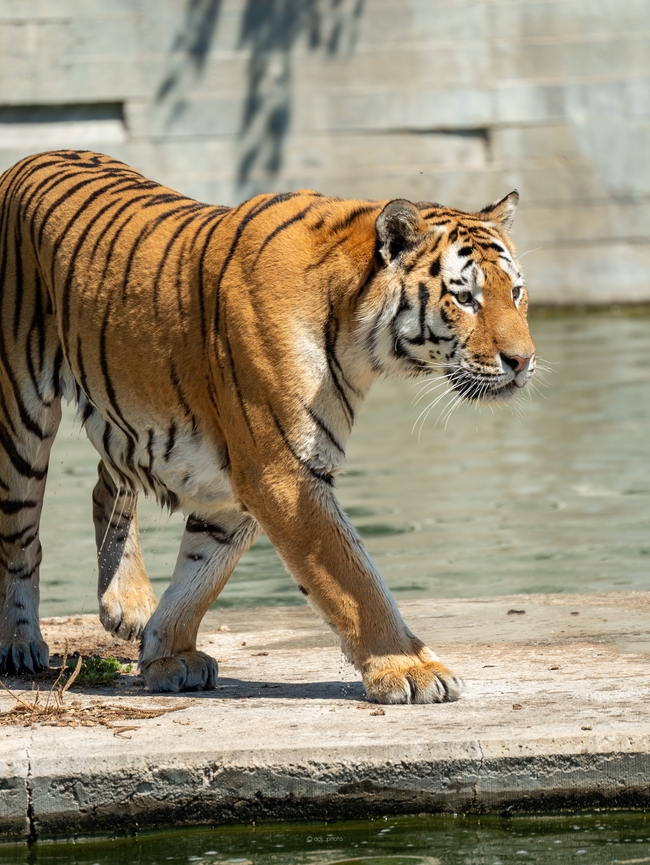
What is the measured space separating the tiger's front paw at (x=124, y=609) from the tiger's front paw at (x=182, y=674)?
2.40 ft

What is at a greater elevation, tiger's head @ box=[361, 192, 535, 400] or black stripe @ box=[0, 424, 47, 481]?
tiger's head @ box=[361, 192, 535, 400]

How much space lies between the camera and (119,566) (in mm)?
5238

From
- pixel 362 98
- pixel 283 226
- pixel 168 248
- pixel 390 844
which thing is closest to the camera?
pixel 390 844

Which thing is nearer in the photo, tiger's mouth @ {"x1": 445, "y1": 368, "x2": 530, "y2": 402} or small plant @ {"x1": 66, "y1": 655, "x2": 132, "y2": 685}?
tiger's mouth @ {"x1": 445, "y1": 368, "x2": 530, "y2": 402}

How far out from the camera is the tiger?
4.03 metres

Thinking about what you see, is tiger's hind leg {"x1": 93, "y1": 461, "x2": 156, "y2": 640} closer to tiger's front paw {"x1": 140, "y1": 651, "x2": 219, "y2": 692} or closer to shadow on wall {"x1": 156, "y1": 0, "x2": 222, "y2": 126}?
tiger's front paw {"x1": 140, "y1": 651, "x2": 219, "y2": 692}

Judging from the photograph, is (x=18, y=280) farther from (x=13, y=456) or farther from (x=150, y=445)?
(x=150, y=445)

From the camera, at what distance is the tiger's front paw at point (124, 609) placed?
515 cm

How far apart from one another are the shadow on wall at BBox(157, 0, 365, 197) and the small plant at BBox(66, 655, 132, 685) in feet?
33.9

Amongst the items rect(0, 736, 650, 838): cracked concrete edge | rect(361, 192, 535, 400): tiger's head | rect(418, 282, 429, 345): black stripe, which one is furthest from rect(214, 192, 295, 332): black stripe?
rect(0, 736, 650, 838): cracked concrete edge

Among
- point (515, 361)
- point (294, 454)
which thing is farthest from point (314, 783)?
point (515, 361)

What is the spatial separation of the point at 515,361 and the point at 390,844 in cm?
141

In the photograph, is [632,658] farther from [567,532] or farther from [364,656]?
[567,532]

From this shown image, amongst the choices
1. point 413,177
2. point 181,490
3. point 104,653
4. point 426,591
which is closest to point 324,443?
point 181,490
